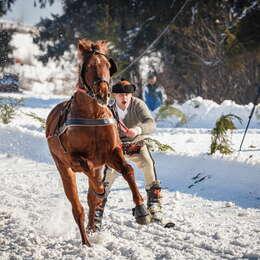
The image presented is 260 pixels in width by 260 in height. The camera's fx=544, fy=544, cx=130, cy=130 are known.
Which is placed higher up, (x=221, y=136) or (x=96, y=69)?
(x=96, y=69)

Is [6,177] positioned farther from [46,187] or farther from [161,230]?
[161,230]

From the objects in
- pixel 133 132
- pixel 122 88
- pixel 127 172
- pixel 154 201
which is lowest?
pixel 154 201

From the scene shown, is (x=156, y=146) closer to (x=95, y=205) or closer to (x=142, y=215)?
(x=95, y=205)

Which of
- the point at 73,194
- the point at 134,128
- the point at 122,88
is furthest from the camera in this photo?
the point at 122,88

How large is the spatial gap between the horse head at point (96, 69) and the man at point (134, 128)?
3.14 ft

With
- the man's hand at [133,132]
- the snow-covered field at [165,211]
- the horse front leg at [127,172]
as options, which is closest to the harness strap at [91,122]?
the horse front leg at [127,172]

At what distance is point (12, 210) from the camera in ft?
25.1

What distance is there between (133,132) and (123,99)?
561mm

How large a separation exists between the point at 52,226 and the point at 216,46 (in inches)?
699

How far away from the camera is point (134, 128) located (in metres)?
6.59

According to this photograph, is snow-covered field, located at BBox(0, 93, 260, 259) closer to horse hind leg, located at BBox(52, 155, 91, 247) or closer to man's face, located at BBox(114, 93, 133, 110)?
horse hind leg, located at BBox(52, 155, 91, 247)

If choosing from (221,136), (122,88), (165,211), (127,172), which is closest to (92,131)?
(127,172)

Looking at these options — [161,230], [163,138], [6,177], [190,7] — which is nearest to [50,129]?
[161,230]

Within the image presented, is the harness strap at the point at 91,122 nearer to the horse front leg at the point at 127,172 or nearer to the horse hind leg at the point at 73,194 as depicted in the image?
the horse front leg at the point at 127,172
